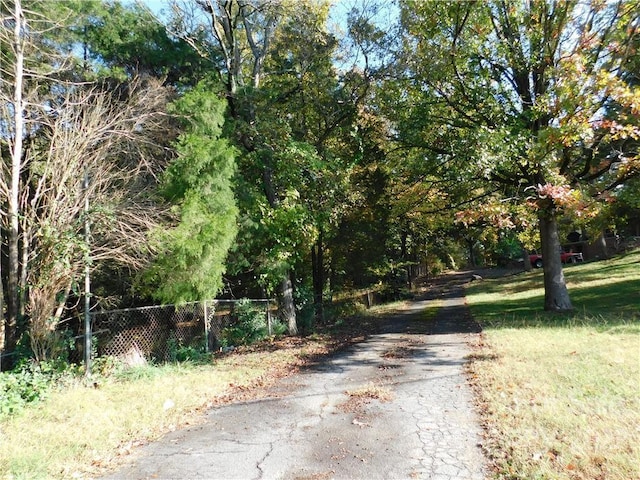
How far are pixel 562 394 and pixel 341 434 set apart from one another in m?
2.97

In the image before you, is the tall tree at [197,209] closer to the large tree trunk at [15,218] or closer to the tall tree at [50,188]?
the tall tree at [50,188]

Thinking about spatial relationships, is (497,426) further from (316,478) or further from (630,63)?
(630,63)

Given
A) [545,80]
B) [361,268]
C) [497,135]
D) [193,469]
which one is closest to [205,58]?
[497,135]

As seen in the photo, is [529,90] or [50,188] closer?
[50,188]

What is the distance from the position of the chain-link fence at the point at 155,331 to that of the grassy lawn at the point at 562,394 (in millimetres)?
6439

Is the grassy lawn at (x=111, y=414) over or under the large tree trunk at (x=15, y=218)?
under

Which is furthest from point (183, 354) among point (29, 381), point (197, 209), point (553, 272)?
point (553, 272)

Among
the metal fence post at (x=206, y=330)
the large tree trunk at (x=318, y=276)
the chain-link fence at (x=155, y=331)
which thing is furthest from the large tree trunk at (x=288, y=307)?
the metal fence post at (x=206, y=330)

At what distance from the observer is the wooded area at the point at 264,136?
848 centimetres

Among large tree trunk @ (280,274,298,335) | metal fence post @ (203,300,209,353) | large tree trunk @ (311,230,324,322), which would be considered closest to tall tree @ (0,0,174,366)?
metal fence post @ (203,300,209,353)

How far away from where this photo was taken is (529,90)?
1374cm

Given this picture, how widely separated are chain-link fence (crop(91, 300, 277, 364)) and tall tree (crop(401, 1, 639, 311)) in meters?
7.84

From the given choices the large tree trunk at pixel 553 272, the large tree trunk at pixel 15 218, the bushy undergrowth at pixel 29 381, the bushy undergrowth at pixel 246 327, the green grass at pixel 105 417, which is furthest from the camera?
the large tree trunk at pixel 553 272

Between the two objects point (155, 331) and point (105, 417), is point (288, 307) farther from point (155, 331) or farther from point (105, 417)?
point (105, 417)
